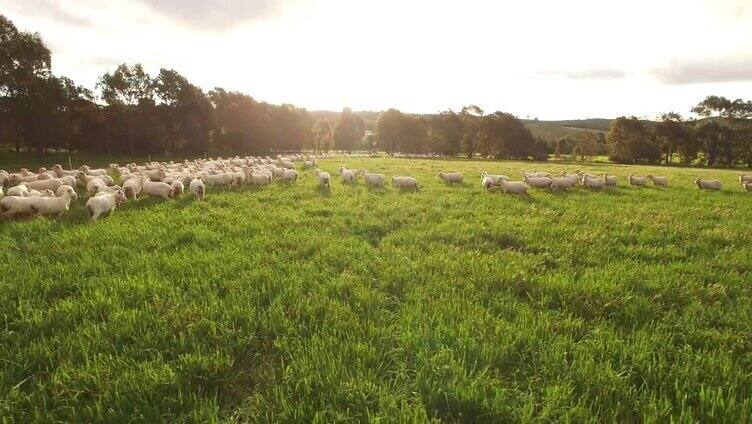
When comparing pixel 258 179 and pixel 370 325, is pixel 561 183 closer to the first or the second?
pixel 258 179

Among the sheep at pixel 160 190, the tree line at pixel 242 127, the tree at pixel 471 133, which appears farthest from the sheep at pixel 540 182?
the tree at pixel 471 133

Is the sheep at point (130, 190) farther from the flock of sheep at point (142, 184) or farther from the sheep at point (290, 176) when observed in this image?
the sheep at point (290, 176)

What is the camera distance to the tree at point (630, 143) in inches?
3287

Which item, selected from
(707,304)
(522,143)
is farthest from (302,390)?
(522,143)

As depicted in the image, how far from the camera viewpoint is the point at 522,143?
94.3 meters

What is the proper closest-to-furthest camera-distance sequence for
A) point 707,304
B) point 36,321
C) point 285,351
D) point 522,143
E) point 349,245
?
1. point 285,351
2. point 36,321
3. point 707,304
4. point 349,245
5. point 522,143

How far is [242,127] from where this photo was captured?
7700 centimetres

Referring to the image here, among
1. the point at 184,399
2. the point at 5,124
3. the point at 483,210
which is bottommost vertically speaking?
the point at 184,399

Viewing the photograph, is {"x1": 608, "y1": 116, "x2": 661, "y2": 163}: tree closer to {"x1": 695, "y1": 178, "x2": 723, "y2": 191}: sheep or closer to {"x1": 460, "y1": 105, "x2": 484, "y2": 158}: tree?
{"x1": 460, "y1": 105, "x2": 484, "y2": 158}: tree

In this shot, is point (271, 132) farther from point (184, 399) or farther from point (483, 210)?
point (184, 399)

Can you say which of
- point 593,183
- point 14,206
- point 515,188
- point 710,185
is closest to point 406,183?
point 515,188

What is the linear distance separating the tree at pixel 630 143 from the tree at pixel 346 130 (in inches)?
2587

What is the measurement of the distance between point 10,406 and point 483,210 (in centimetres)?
1266

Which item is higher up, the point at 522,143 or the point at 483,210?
the point at 522,143
